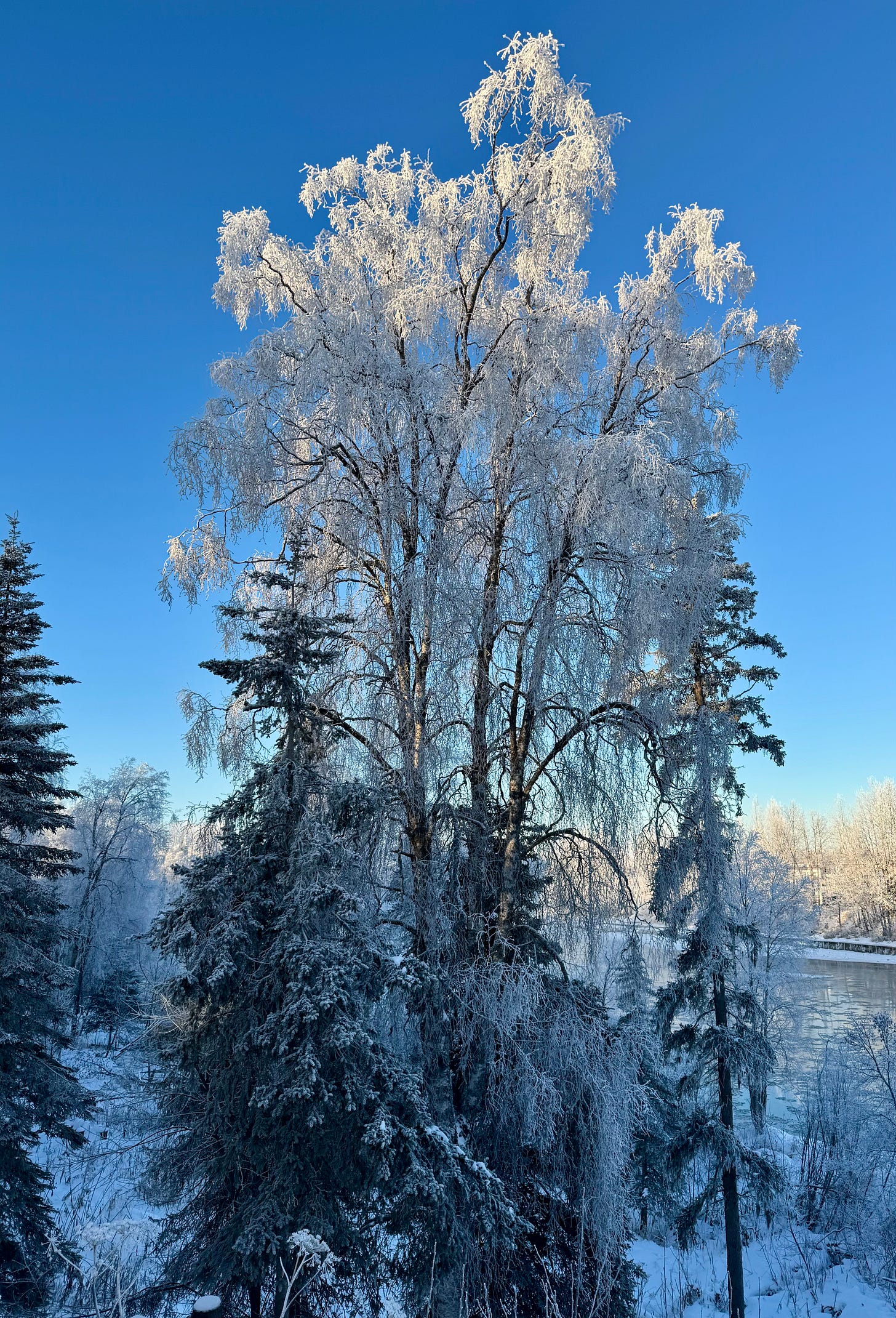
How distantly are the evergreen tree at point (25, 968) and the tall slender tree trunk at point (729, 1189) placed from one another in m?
9.13

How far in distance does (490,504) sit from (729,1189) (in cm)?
1073

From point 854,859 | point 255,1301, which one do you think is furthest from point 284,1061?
point 854,859

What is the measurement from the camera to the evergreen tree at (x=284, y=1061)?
19.3 feet

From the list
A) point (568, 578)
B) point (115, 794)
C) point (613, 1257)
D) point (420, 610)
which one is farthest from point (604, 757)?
point (115, 794)

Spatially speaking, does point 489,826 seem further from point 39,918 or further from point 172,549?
point 39,918

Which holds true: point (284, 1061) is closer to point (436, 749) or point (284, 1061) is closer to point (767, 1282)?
point (436, 749)

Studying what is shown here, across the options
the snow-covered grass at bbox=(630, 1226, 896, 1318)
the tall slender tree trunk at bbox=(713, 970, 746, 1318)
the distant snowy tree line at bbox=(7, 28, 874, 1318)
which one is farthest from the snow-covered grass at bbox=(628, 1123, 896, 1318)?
the distant snowy tree line at bbox=(7, 28, 874, 1318)

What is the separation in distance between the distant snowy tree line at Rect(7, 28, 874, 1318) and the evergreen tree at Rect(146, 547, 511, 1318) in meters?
0.04

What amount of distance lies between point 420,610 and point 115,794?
26.2m

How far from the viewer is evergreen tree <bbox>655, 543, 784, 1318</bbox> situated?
29.7 ft

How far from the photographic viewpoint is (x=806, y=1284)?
11945mm

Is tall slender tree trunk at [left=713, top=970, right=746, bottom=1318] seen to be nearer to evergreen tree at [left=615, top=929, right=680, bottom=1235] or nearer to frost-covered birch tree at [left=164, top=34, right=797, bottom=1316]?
evergreen tree at [left=615, top=929, right=680, bottom=1235]

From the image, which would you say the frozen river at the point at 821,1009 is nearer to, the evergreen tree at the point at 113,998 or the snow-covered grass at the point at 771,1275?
the snow-covered grass at the point at 771,1275

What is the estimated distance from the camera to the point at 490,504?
887 cm
